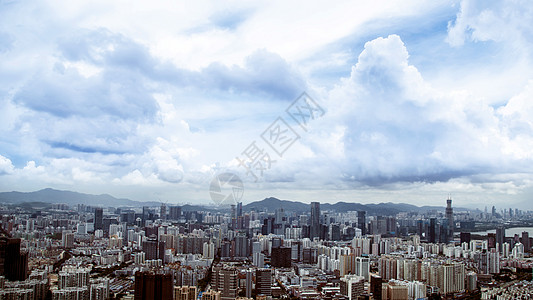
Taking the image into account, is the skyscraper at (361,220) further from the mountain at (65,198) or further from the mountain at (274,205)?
the mountain at (65,198)

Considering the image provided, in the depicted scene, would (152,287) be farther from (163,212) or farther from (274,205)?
(274,205)

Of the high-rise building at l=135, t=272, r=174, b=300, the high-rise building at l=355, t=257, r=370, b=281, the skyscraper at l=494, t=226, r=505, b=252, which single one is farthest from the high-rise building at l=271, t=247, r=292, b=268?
the skyscraper at l=494, t=226, r=505, b=252

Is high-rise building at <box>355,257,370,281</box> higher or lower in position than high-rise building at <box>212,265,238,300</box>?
lower

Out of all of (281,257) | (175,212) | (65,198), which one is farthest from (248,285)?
(175,212)

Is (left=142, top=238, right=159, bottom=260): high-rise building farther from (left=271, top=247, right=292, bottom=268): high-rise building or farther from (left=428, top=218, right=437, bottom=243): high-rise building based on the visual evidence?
(left=428, top=218, right=437, bottom=243): high-rise building

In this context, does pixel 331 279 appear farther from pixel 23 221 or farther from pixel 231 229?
pixel 23 221
